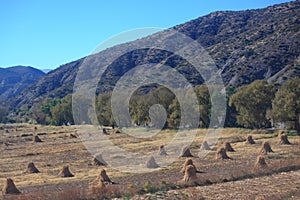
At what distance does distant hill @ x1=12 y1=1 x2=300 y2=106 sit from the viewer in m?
90.9

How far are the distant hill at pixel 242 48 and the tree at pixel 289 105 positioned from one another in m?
36.2

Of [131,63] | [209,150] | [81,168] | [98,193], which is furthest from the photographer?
[131,63]

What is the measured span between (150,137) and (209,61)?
195 ft

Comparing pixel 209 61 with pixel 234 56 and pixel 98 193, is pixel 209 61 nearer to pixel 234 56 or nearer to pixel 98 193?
pixel 234 56

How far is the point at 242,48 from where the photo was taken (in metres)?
108

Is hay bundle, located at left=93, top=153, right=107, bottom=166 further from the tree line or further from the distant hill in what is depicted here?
the distant hill

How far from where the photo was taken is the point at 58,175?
25.7 meters

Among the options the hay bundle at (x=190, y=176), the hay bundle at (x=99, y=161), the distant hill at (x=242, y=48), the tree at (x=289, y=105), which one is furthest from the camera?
the distant hill at (x=242, y=48)

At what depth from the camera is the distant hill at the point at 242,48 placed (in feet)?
298

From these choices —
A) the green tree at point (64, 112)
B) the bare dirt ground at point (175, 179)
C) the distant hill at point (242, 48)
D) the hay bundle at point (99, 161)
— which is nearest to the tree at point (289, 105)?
the bare dirt ground at point (175, 179)

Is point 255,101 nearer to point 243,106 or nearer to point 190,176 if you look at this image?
point 243,106

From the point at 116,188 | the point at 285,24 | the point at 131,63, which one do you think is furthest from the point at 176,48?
the point at 116,188

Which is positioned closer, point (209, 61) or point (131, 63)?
point (209, 61)

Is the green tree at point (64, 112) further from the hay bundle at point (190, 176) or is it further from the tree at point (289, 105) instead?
the hay bundle at point (190, 176)
